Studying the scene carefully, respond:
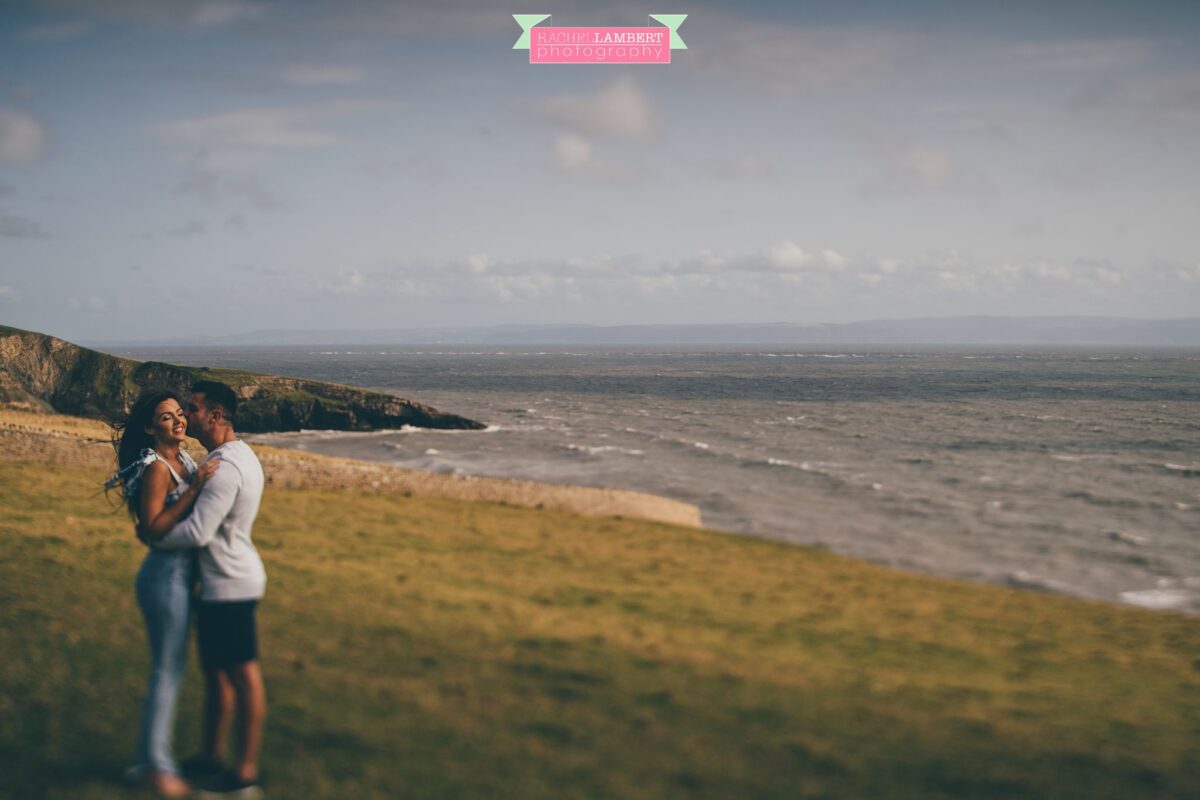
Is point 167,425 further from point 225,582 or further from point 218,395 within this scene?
point 225,582

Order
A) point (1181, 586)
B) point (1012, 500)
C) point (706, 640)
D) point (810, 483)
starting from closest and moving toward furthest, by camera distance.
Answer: point (706, 640), point (1181, 586), point (1012, 500), point (810, 483)

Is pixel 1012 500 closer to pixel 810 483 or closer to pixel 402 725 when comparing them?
pixel 810 483

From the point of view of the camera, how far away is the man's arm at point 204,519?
628 centimetres

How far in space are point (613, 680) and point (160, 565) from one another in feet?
15.5

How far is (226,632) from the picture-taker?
21.0 feet

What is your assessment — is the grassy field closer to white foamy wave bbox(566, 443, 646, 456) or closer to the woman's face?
the woman's face

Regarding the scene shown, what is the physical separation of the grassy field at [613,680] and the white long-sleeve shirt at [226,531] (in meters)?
1.63

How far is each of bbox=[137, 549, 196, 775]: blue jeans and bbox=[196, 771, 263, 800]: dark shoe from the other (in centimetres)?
29

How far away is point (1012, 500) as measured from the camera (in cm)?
3103

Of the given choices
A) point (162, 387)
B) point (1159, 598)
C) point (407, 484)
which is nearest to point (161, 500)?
point (1159, 598)

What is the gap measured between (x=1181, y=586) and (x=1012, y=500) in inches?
454

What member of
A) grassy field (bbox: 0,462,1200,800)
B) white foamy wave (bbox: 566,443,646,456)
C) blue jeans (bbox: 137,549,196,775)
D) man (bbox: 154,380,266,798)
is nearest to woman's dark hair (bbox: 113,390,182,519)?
man (bbox: 154,380,266,798)

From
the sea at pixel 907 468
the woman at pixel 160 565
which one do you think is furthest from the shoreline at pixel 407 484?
the woman at pixel 160 565

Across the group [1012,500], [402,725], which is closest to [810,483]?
[1012,500]
